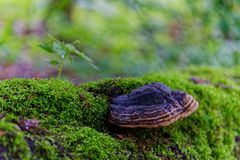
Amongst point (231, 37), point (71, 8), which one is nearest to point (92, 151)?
point (231, 37)

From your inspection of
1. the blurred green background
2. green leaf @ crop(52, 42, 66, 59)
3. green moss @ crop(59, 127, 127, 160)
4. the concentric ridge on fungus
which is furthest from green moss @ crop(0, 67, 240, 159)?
the blurred green background

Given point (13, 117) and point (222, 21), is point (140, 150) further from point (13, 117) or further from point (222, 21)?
point (222, 21)

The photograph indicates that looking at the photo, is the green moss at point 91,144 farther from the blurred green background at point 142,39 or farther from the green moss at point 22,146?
the blurred green background at point 142,39

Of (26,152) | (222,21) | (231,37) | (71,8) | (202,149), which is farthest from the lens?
(71,8)

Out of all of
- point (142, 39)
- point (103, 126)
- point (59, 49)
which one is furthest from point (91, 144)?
point (142, 39)

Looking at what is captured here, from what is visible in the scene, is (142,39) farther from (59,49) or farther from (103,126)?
(103,126)

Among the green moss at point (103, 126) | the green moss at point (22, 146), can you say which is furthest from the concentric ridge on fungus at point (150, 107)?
the green moss at point (22, 146)

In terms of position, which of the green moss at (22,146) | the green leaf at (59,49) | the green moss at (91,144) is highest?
the green leaf at (59,49)
